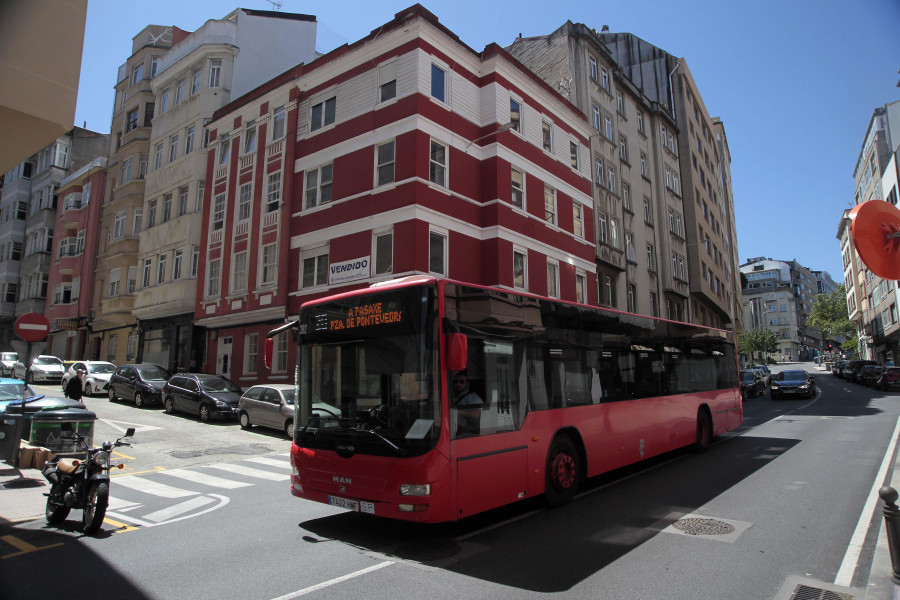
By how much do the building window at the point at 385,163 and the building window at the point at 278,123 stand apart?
21.9 ft

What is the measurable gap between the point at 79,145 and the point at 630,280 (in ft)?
152

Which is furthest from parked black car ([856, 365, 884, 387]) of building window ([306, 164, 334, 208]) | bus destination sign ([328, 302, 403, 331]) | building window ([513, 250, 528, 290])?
bus destination sign ([328, 302, 403, 331])

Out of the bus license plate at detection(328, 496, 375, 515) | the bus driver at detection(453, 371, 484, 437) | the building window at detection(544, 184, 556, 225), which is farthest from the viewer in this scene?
the building window at detection(544, 184, 556, 225)

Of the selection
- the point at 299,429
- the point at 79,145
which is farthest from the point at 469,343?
the point at 79,145

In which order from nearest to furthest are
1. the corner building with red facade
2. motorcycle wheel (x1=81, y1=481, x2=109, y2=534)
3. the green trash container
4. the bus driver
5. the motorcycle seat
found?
the bus driver < motorcycle wheel (x1=81, y1=481, x2=109, y2=534) < the motorcycle seat < the green trash container < the corner building with red facade

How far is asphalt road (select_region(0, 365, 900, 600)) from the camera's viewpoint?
4.74m

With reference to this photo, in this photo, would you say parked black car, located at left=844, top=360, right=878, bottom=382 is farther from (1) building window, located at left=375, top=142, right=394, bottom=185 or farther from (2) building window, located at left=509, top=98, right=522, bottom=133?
(1) building window, located at left=375, top=142, right=394, bottom=185

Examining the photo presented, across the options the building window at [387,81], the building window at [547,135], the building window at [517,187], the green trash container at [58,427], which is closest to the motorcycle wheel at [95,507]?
the green trash container at [58,427]

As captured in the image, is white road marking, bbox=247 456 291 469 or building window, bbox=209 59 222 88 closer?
white road marking, bbox=247 456 291 469

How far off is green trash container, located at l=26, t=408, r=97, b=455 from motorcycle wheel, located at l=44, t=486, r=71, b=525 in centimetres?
421

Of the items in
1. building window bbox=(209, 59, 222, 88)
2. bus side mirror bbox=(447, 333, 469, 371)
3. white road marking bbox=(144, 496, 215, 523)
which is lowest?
white road marking bbox=(144, 496, 215, 523)

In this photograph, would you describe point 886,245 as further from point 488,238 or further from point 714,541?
point 488,238

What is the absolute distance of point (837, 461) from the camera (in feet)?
33.9

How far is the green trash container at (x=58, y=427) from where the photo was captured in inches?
415
